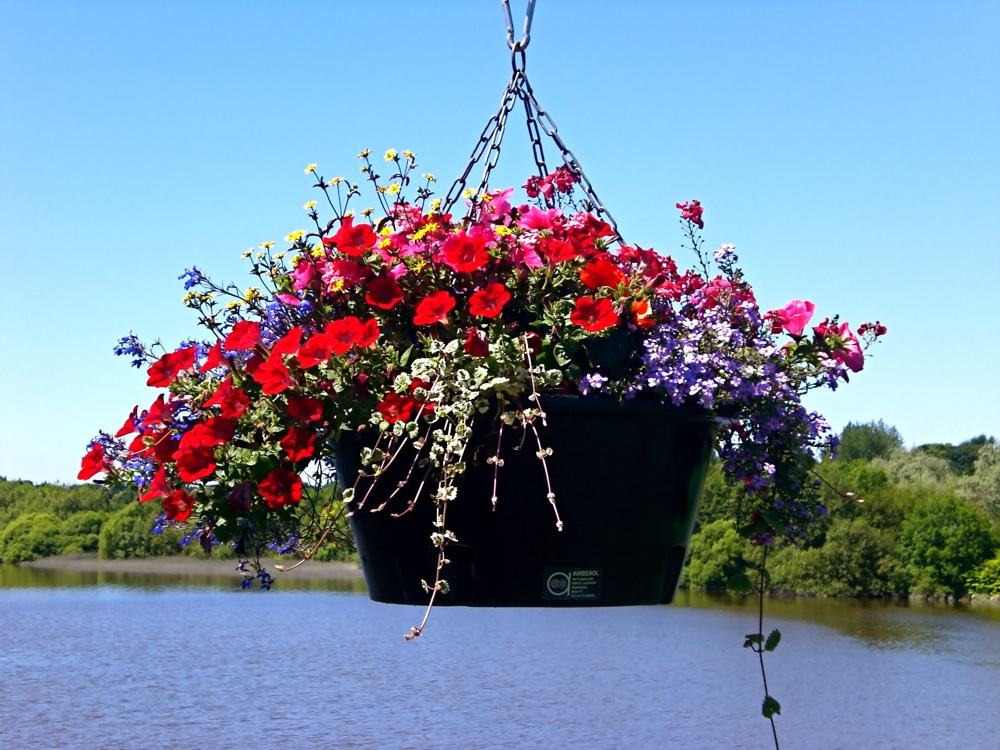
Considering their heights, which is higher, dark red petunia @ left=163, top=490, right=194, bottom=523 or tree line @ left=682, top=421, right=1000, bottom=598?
tree line @ left=682, top=421, right=1000, bottom=598

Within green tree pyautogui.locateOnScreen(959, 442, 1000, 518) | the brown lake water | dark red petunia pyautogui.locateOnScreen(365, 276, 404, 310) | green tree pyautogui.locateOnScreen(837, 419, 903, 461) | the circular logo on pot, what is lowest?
the brown lake water

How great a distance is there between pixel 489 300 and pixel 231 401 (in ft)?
1.65

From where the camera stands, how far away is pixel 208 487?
6.89ft

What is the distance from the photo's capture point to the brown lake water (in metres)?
44.3

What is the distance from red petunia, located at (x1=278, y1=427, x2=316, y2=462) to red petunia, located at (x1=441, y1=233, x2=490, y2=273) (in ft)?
1.31

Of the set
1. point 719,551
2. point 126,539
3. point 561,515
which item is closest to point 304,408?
point 561,515

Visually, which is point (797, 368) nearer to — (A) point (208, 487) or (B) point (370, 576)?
(B) point (370, 576)

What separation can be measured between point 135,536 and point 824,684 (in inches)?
2508

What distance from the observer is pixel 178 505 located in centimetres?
210

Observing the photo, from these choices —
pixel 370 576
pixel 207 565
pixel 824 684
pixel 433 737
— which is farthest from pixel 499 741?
pixel 207 565

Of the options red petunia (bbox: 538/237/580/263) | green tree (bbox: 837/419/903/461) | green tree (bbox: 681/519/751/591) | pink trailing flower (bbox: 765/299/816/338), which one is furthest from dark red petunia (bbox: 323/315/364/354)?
green tree (bbox: 837/419/903/461)

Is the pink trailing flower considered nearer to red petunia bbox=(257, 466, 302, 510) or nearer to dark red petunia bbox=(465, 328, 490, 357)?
dark red petunia bbox=(465, 328, 490, 357)

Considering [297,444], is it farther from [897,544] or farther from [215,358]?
[897,544]

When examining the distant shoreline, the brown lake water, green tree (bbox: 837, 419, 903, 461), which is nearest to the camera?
the brown lake water
